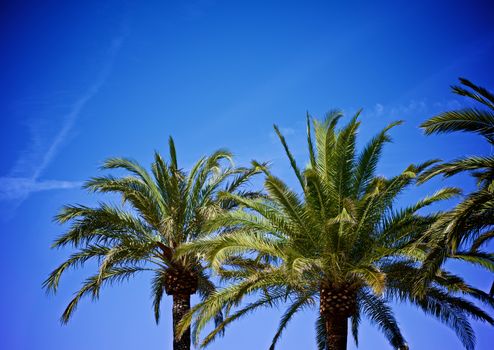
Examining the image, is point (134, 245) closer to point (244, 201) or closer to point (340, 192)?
point (244, 201)

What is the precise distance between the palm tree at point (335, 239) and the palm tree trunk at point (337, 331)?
3 centimetres

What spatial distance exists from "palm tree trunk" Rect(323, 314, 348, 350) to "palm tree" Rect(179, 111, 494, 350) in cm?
3

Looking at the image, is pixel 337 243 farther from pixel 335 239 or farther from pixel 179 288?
pixel 179 288

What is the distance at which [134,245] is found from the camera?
1944cm

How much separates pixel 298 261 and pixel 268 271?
2.23m

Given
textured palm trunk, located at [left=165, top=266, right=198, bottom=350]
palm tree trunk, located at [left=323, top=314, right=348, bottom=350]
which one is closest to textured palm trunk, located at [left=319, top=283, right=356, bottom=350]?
palm tree trunk, located at [left=323, top=314, right=348, bottom=350]

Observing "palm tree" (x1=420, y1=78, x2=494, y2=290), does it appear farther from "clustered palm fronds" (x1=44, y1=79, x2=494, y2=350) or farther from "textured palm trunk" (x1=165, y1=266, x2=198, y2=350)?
"textured palm trunk" (x1=165, y1=266, x2=198, y2=350)

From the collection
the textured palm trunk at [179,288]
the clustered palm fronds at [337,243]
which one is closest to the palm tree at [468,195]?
the clustered palm fronds at [337,243]

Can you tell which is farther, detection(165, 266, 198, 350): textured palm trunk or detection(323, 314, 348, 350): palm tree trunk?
detection(165, 266, 198, 350): textured palm trunk

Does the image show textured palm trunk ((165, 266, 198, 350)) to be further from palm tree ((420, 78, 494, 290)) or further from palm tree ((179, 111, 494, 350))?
palm tree ((420, 78, 494, 290))

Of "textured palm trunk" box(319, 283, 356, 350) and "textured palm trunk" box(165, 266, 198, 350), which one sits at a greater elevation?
"textured palm trunk" box(165, 266, 198, 350)

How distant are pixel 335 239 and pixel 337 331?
263 centimetres

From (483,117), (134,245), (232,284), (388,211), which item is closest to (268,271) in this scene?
(232,284)

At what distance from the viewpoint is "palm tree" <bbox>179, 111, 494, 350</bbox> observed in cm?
1594
